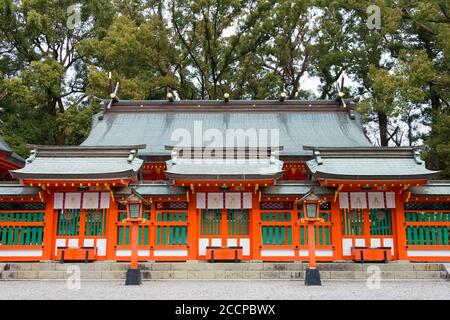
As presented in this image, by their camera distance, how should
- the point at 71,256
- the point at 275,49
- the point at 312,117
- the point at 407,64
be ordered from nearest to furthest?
the point at 71,256 → the point at 312,117 → the point at 407,64 → the point at 275,49

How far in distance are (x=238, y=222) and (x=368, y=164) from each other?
17.3 ft

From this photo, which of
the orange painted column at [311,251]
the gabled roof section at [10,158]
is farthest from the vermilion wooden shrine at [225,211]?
the gabled roof section at [10,158]

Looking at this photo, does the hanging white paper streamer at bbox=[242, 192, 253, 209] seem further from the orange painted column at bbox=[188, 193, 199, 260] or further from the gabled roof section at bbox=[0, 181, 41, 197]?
the gabled roof section at bbox=[0, 181, 41, 197]

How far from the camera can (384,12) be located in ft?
88.6

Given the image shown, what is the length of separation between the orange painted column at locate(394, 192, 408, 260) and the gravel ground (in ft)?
7.31

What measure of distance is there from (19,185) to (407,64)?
20906 mm

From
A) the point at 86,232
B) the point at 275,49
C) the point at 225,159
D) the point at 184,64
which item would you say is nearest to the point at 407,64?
the point at 275,49

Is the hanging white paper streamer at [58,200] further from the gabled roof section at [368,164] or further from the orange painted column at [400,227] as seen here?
the orange painted column at [400,227]

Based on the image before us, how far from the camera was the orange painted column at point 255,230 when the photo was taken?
14523 mm

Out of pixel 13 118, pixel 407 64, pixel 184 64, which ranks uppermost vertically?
pixel 184 64

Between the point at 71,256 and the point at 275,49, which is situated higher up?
the point at 275,49

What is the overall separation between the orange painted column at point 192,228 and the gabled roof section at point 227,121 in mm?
4968
